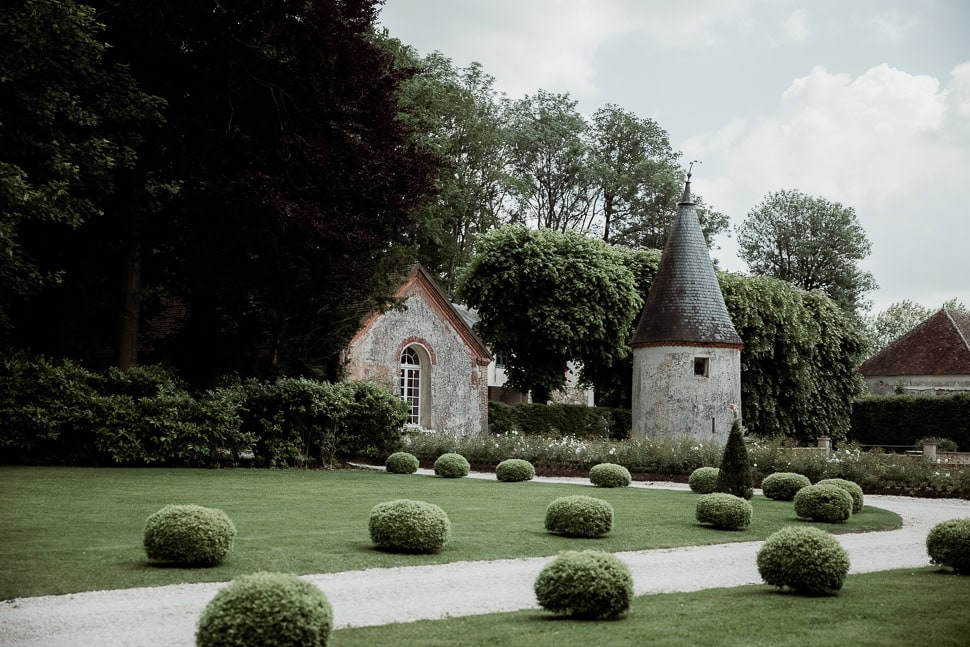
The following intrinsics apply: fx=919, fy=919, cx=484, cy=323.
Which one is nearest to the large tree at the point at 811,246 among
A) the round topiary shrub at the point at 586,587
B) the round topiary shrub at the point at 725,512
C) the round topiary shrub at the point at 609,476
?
the round topiary shrub at the point at 609,476

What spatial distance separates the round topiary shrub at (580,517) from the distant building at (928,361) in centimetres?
3948

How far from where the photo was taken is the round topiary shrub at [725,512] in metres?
12.6

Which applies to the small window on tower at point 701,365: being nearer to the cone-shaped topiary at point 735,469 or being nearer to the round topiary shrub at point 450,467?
the round topiary shrub at point 450,467

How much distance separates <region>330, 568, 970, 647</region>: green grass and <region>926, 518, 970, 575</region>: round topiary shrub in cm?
106

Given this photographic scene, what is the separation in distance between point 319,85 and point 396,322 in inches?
379

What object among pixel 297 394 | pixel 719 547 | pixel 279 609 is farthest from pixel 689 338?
pixel 279 609

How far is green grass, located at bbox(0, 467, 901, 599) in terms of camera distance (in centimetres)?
825

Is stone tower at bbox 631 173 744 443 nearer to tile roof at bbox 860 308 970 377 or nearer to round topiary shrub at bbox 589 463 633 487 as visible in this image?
round topiary shrub at bbox 589 463 633 487

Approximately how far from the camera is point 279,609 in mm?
5316

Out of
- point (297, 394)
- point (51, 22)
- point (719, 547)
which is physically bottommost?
point (719, 547)

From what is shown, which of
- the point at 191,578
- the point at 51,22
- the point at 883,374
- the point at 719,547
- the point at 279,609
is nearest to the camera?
the point at 279,609

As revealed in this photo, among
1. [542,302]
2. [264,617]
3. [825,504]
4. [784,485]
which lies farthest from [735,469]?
[542,302]

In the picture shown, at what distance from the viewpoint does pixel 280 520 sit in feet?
37.9

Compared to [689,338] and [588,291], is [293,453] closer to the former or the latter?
[689,338]
